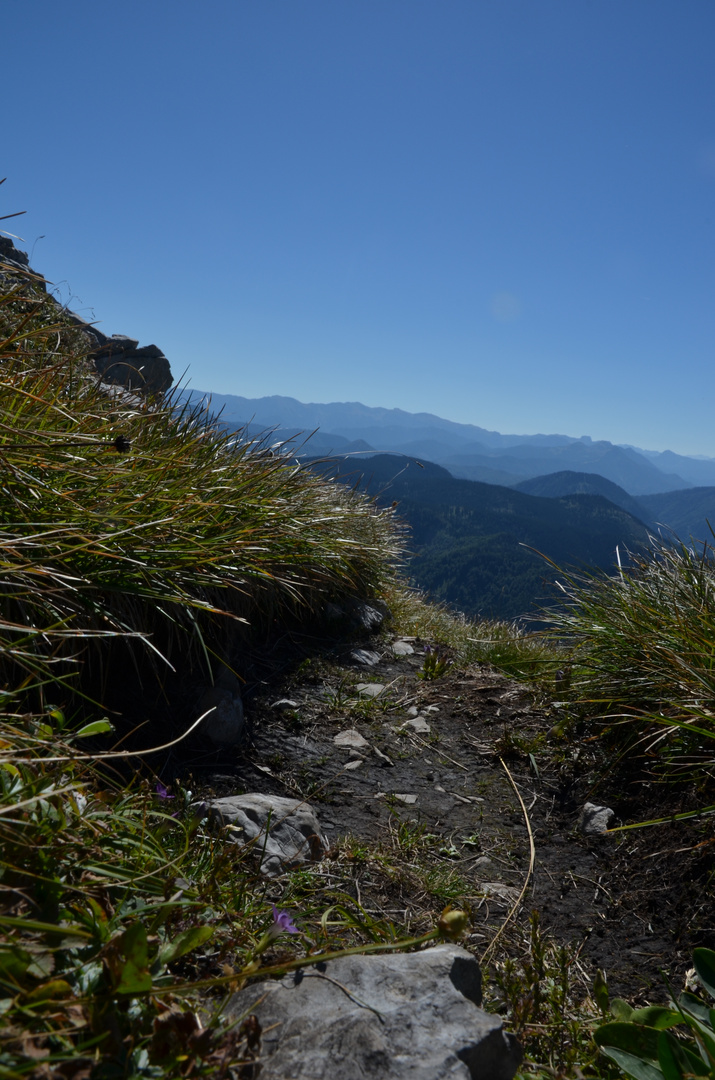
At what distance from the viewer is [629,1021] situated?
5.30 feet

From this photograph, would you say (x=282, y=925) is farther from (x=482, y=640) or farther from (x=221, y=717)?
(x=482, y=640)

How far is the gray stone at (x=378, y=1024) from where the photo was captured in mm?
1177

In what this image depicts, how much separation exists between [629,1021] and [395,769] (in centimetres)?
178

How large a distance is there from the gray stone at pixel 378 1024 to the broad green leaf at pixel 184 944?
0.54ft

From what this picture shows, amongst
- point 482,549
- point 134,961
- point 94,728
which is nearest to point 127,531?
point 94,728

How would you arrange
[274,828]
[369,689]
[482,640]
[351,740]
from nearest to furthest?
[274,828]
[351,740]
[369,689]
[482,640]

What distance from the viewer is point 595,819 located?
2.88 metres

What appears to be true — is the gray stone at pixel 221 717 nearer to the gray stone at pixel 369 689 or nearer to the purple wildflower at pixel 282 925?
the gray stone at pixel 369 689

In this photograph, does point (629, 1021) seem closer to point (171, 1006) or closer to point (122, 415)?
point (171, 1006)

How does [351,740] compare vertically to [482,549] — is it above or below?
above

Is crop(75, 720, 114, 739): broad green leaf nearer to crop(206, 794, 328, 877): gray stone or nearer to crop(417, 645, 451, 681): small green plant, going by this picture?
crop(206, 794, 328, 877): gray stone

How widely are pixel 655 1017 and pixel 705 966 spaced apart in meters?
0.18

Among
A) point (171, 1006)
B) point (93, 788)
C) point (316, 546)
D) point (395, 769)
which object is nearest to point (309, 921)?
point (171, 1006)

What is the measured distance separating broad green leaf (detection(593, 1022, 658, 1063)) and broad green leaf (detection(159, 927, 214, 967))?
99cm
